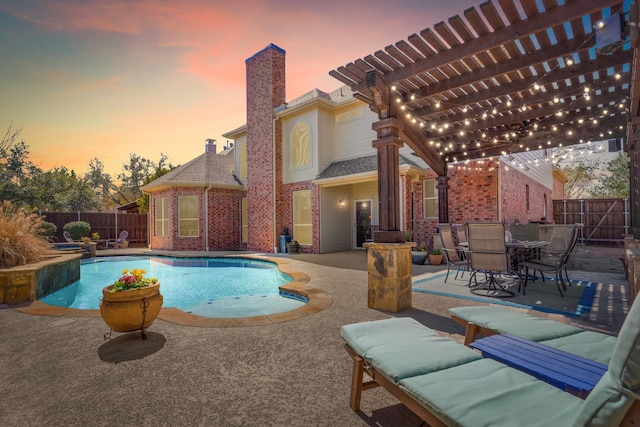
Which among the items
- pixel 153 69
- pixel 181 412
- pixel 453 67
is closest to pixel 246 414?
pixel 181 412

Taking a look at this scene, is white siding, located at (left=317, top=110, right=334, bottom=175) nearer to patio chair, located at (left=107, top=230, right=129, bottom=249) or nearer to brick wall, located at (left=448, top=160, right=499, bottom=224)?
brick wall, located at (left=448, top=160, right=499, bottom=224)

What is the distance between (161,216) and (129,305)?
1406 cm

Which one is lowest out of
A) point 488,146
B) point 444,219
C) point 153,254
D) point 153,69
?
point 153,254

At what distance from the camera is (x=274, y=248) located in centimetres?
1348

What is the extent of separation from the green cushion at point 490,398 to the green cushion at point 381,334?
45cm

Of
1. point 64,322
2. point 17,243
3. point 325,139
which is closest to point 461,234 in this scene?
point 325,139

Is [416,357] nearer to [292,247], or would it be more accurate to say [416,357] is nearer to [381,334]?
[381,334]

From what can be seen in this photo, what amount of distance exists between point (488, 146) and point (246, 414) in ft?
29.7

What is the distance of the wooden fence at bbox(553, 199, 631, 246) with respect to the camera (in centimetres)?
1452

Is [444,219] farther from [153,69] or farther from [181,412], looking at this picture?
[153,69]

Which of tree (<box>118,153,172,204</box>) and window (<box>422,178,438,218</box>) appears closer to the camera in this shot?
window (<box>422,178,438,218</box>)

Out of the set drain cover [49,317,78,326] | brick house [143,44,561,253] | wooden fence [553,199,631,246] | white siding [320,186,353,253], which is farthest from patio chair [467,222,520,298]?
wooden fence [553,199,631,246]

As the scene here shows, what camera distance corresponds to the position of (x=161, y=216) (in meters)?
15.8

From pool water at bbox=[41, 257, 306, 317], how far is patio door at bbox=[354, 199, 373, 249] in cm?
506
